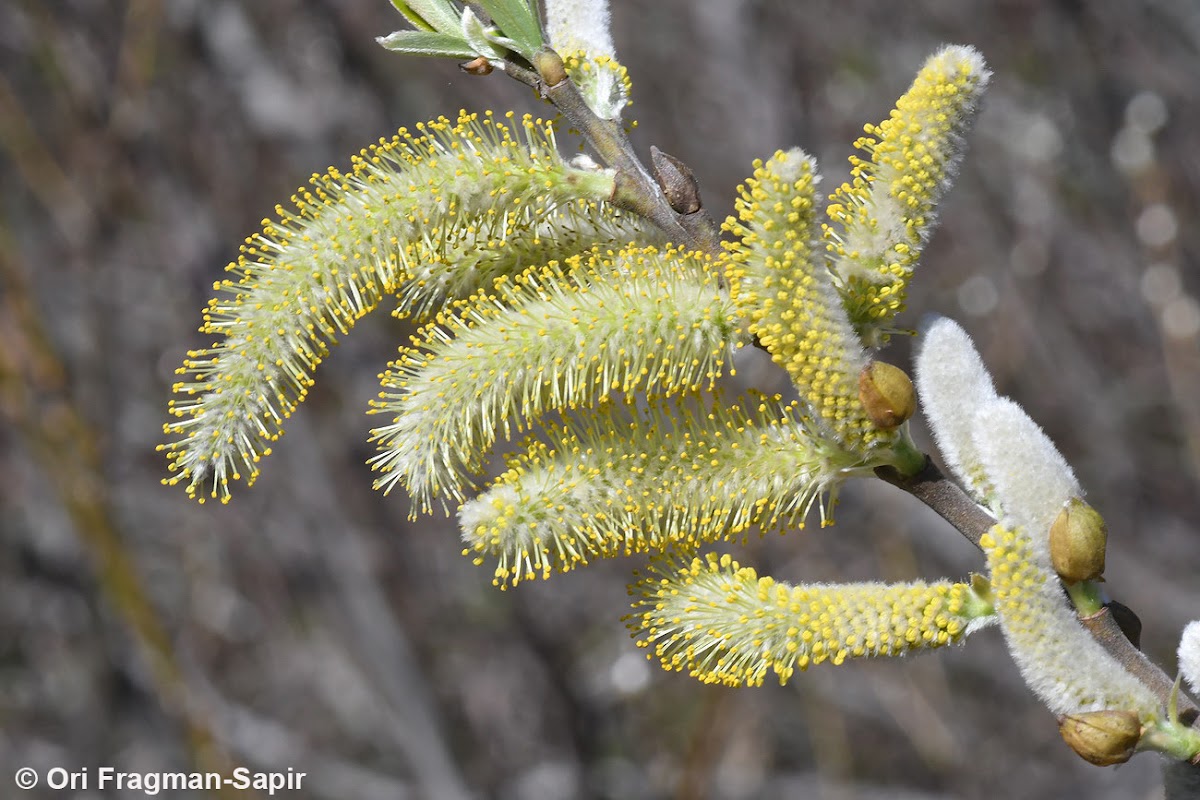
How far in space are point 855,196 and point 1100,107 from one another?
15.2 ft

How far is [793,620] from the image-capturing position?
143 cm

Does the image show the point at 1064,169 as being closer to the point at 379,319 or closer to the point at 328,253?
the point at 379,319

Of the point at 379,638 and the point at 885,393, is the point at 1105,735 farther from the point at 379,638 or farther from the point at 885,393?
the point at 379,638

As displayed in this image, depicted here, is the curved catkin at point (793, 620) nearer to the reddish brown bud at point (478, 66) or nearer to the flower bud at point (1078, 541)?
the flower bud at point (1078, 541)

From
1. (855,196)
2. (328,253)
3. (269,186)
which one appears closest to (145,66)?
(269,186)

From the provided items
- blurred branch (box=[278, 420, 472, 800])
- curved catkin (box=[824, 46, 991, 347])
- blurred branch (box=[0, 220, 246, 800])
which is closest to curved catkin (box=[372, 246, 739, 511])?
curved catkin (box=[824, 46, 991, 347])

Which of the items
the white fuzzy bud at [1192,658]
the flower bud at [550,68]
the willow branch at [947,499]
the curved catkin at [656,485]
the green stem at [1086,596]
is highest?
the flower bud at [550,68]

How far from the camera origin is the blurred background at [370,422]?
4.51 m

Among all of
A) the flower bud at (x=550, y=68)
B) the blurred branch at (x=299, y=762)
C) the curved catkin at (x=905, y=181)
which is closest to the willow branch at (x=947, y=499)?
the curved catkin at (x=905, y=181)

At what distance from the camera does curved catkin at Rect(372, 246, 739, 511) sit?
1.46 metres

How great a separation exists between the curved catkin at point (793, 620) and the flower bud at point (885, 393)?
0.73 feet

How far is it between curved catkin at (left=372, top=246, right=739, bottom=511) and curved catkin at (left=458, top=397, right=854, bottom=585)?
0.06 meters

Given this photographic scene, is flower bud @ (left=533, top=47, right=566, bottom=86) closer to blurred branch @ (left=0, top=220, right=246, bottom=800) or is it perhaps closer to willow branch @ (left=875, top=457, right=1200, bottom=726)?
willow branch @ (left=875, top=457, right=1200, bottom=726)

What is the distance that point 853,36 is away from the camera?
620 centimetres
